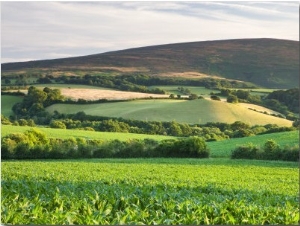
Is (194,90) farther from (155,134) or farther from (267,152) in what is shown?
(267,152)

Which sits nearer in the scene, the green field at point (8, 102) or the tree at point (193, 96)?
the green field at point (8, 102)

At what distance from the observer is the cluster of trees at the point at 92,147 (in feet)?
79.8

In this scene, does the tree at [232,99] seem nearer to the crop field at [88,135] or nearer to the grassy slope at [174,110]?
the grassy slope at [174,110]

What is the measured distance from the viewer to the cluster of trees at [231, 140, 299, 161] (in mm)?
26358

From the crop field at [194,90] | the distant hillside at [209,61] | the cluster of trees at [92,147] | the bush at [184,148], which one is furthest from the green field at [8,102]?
the bush at [184,148]

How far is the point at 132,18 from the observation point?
26.1 feet

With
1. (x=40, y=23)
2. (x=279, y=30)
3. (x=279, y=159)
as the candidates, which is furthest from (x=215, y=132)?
(x=40, y=23)

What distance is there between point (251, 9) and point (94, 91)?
11.8 m

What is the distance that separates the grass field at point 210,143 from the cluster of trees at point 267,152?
2.66ft

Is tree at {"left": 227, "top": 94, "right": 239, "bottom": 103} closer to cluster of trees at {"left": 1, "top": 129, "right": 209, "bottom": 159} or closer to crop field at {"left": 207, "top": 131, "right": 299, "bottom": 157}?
cluster of trees at {"left": 1, "top": 129, "right": 209, "bottom": 159}

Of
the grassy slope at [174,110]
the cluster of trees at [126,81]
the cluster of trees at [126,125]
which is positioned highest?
the cluster of trees at [126,81]

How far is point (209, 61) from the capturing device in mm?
17031

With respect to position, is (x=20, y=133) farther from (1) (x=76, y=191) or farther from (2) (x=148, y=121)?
(1) (x=76, y=191)

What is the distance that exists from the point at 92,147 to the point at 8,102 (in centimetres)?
603
